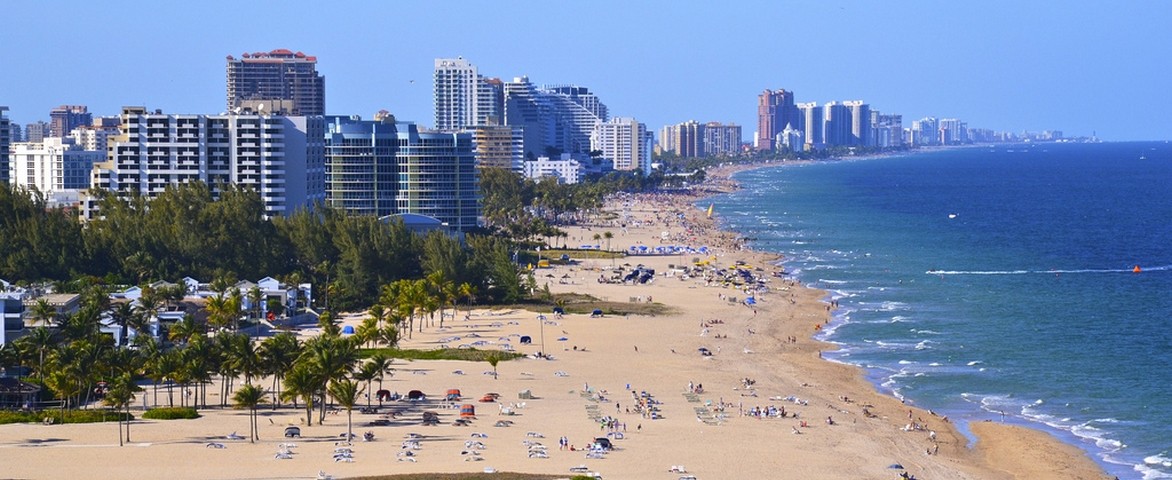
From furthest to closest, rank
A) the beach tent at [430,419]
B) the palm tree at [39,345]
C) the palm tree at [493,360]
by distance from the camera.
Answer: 1. the palm tree at [493,360]
2. the palm tree at [39,345]
3. the beach tent at [430,419]

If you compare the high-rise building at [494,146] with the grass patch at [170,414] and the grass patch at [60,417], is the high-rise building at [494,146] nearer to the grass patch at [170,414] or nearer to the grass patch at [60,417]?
the grass patch at [170,414]

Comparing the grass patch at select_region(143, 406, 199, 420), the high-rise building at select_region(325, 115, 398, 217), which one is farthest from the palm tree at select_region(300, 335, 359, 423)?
the high-rise building at select_region(325, 115, 398, 217)

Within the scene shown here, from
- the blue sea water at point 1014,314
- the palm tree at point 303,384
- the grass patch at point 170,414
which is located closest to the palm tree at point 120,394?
the grass patch at point 170,414

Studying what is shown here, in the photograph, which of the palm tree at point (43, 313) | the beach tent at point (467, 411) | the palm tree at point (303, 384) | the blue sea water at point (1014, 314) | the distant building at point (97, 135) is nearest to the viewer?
the palm tree at point (303, 384)

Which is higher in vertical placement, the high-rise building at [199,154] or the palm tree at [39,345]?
the high-rise building at [199,154]

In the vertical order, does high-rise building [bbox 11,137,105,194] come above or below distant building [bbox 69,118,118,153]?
below

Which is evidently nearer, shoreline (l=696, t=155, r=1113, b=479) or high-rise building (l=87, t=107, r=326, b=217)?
shoreline (l=696, t=155, r=1113, b=479)

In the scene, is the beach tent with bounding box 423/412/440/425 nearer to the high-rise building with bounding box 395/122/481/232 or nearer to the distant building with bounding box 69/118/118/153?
the high-rise building with bounding box 395/122/481/232

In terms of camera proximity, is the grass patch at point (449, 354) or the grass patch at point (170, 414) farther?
the grass patch at point (449, 354)
